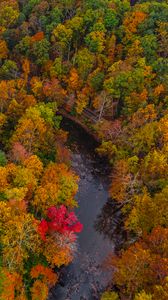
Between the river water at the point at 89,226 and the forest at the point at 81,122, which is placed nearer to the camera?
the forest at the point at 81,122

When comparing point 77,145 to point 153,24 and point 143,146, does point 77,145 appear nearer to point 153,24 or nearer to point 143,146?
point 143,146

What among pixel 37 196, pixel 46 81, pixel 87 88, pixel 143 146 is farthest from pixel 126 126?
pixel 37 196

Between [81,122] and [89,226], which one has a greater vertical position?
[81,122]

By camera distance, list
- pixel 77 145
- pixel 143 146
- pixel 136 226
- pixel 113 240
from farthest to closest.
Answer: pixel 77 145 → pixel 143 146 → pixel 113 240 → pixel 136 226

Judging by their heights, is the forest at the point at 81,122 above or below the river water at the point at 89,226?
above
